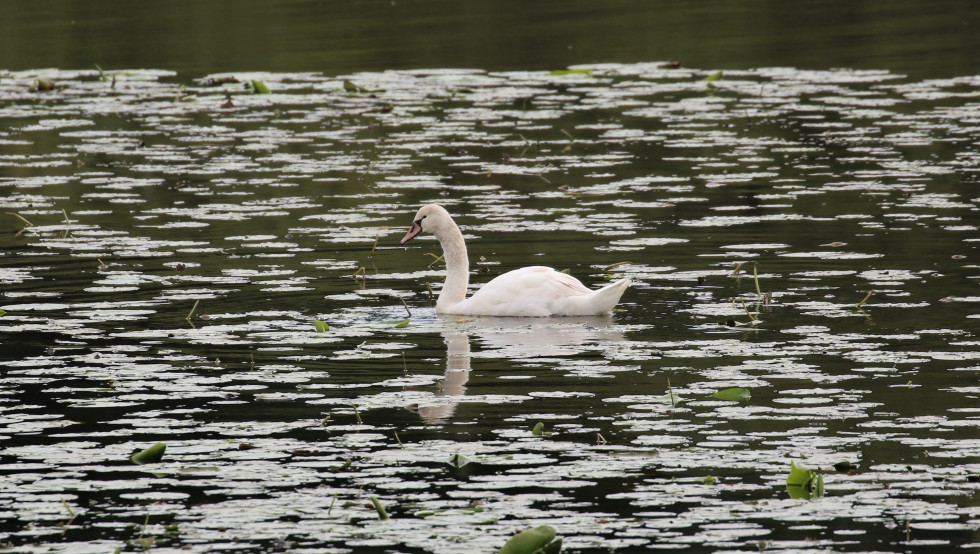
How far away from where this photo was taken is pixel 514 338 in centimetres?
1338

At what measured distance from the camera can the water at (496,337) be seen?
28.7 ft

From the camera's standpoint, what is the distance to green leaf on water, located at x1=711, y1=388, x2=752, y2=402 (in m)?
10.7

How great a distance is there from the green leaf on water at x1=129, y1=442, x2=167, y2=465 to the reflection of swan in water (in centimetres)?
210

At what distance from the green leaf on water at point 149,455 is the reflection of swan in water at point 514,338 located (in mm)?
2102

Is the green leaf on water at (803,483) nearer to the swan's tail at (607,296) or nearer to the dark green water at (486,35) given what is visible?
the swan's tail at (607,296)

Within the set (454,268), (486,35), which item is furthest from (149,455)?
(486,35)

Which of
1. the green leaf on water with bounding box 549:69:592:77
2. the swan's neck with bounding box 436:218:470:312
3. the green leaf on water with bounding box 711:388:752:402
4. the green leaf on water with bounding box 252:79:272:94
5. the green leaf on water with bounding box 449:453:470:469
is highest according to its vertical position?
the green leaf on water with bounding box 549:69:592:77

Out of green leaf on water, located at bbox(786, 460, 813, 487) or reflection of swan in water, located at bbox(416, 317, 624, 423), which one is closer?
green leaf on water, located at bbox(786, 460, 813, 487)

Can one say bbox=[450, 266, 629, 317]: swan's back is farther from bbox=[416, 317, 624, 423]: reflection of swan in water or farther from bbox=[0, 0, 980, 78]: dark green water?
bbox=[0, 0, 980, 78]: dark green water

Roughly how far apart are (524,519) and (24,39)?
107 feet

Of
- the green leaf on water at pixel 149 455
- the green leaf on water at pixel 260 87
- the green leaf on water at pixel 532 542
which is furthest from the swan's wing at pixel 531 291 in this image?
the green leaf on water at pixel 260 87

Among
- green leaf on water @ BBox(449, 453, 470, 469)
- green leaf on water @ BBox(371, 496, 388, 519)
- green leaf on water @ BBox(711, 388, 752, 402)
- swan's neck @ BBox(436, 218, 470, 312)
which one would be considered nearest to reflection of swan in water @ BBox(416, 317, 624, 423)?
swan's neck @ BBox(436, 218, 470, 312)

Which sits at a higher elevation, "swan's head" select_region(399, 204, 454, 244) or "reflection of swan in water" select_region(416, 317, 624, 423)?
"swan's head" select_region(399, 204, 454, 244)

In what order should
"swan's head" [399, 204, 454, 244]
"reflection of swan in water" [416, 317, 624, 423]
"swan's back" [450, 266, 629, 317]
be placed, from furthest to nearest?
"swan's head" [399, 204, 454, 244], "swan's back" [450, 266, 629, 317], "reflection of swan in water" [416, 317, 624, 423]
